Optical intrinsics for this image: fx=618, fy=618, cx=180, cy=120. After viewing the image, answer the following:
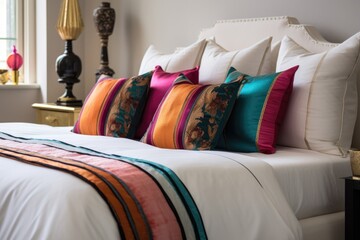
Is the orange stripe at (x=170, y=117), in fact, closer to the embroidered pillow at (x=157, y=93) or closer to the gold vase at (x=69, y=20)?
the embroidered pillow at (x=157, y=93)

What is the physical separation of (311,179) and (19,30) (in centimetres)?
340

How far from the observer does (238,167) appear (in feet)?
7.02

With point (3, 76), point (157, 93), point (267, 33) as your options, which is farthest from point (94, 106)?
point (3, 76)

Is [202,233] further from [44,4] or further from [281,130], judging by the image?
[44,4]

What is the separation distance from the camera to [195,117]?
8.34 feet

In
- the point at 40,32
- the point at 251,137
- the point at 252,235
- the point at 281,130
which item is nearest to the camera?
the point at 252,235

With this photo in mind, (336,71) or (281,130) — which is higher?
(336,71)

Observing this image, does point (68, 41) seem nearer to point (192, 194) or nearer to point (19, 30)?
point (19, 30)

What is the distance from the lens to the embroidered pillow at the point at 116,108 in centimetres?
302

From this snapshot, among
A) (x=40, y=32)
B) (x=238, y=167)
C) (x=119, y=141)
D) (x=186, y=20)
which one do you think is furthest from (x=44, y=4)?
(x=238, y=167)

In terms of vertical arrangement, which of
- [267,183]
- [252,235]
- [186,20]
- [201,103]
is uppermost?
[186,20]

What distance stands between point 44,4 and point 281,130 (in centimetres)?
281

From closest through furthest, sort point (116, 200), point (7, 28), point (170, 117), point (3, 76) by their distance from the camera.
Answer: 1. point (116, 200)
2. point (170, 117)
3. point (3, 76)
4. point (7, 28)

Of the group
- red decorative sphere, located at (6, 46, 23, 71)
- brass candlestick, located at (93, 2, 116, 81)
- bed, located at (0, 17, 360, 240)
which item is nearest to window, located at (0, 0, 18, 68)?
red decorative sphere, located at (6, 46, 23, 71)
